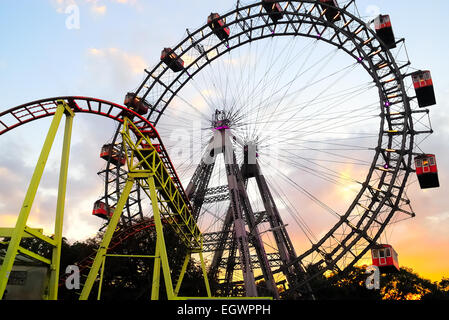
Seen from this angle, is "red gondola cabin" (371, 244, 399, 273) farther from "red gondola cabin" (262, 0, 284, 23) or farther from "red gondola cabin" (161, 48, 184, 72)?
"red gondola cabin" (161, 48, 184, 72)

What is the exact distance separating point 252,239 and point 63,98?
1756 cm

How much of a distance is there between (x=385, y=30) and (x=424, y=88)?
5257 mm

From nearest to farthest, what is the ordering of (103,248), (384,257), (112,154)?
(103,248) → (384,257) → (112,154)

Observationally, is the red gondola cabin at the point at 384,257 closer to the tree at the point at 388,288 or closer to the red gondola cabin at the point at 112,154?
the tree at the point at 388,288

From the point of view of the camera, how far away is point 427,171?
24.9 metres

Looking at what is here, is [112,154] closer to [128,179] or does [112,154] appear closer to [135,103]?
[135,103]

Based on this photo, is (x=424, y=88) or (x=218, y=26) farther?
(x=218, y=26)

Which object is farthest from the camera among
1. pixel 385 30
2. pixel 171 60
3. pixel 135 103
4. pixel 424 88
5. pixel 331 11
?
pixel 171 60

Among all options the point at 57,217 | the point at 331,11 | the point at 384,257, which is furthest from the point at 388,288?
the point at 57,217

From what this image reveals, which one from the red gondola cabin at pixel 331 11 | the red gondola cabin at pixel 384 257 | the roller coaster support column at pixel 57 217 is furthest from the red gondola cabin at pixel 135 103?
the red gondola cabin at pixel 384 257

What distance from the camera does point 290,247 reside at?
102ft

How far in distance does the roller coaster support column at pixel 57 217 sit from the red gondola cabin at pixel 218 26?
19.0 metres
